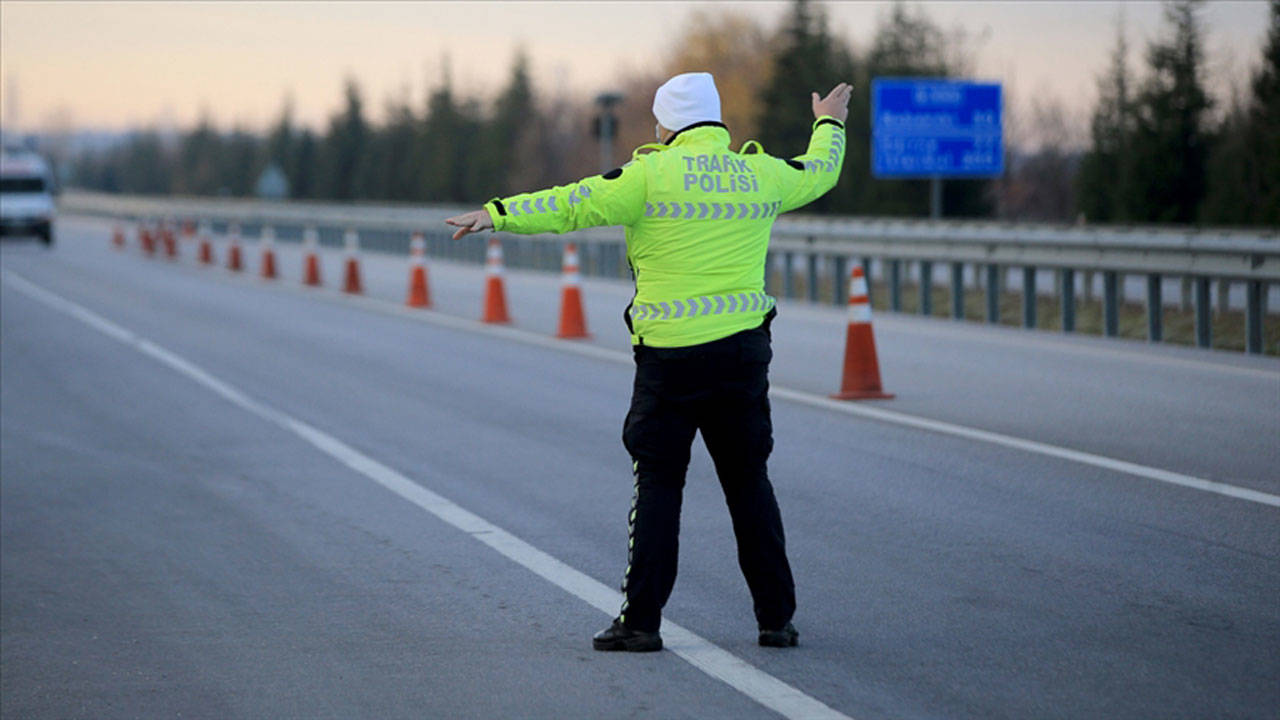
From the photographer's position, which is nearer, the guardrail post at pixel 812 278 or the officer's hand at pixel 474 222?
the officer's hand at pixel 474 222

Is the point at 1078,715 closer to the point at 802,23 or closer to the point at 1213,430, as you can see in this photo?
→ the point at 1213,430

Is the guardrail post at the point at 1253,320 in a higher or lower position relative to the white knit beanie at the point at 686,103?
lower

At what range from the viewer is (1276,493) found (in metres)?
9.06

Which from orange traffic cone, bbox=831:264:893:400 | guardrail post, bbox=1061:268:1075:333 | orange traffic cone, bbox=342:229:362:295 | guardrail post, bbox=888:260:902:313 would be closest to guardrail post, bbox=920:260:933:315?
guardrail post, bbox=888:260:902:313

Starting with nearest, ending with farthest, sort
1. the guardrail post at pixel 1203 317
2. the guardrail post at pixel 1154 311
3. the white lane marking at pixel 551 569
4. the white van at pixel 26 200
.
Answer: the white lane marking at pixel 551 569 < the guardrail post at pixel 1203 317 < the guardrail post at pixel 1154 311 < the white van at pixel 26 200

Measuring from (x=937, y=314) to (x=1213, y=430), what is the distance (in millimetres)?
12612

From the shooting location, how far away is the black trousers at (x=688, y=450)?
20.1 ft

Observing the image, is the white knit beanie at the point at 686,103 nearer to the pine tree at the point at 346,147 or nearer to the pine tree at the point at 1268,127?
the pine tree at the point at 1268,127

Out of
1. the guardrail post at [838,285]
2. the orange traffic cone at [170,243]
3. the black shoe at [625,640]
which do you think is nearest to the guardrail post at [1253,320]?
the guardrail post at [838,285]

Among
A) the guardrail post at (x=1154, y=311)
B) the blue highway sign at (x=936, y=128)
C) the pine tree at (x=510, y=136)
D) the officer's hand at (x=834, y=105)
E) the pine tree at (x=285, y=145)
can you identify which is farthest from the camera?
the pine tree at (x=285, y=145)

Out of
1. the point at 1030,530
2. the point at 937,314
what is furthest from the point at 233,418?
the point at 937,314

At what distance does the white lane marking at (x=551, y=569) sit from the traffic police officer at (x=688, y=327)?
20 cm

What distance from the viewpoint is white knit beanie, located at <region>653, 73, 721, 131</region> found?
620cm

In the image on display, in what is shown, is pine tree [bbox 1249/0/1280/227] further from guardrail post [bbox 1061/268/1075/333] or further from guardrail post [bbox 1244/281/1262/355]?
guardrail post [bbox 1244/281/1262/355]
